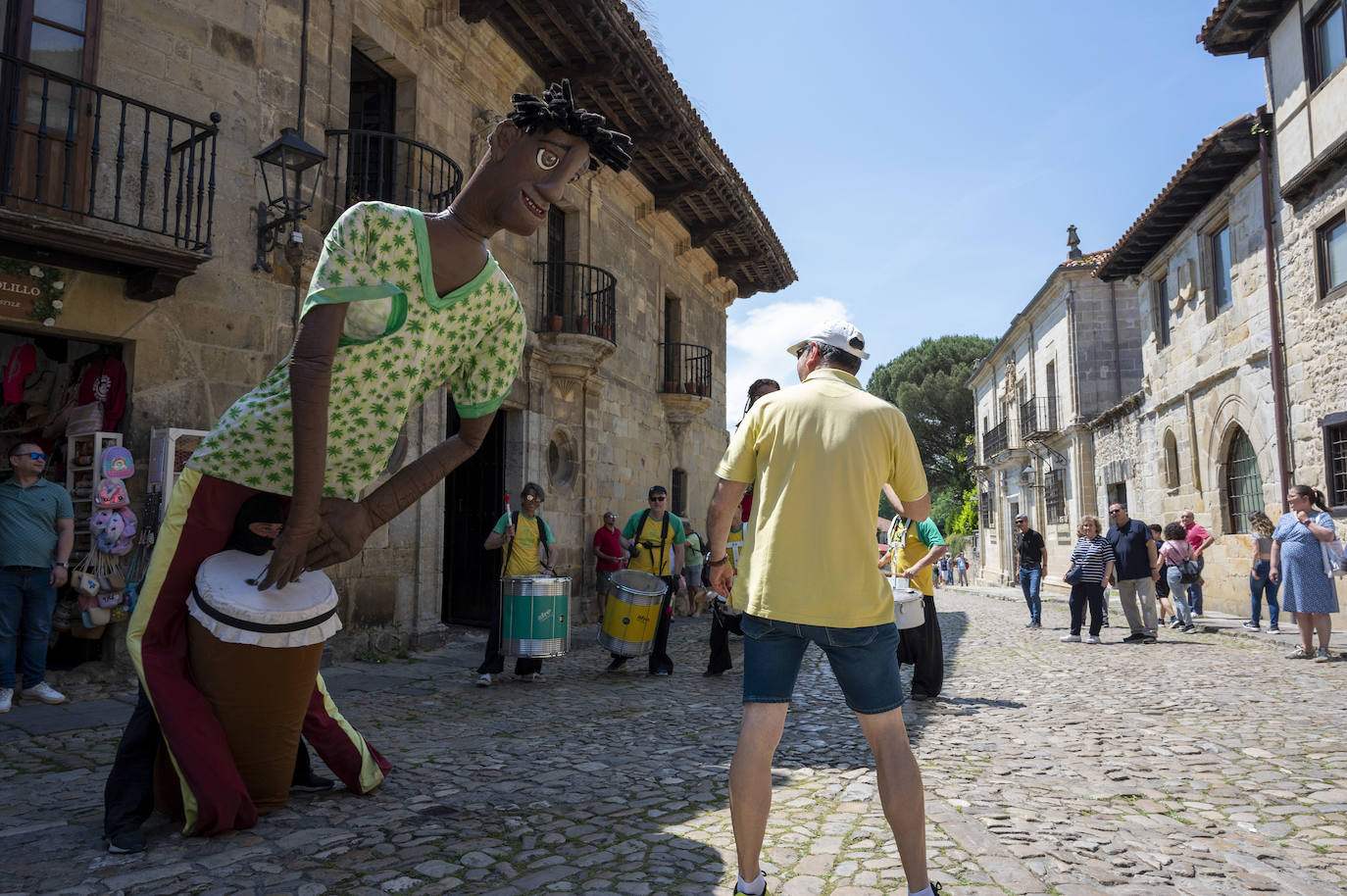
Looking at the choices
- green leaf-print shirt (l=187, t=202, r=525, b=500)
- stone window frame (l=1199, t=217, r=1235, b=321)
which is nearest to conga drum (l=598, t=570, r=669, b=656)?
green leaf-print shirt (l=187, t=202, r=525, b=500)

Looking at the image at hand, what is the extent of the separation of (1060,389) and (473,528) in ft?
70.3

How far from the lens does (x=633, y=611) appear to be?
7.52m

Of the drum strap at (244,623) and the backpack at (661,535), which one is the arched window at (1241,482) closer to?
the backpack at (661,535)

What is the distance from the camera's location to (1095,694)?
6805 millimetres

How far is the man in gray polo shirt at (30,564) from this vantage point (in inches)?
221

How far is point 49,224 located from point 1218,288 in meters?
17.7

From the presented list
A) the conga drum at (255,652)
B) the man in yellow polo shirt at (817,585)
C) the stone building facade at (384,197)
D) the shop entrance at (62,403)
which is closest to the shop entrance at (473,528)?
the stone building facade at (384,197)

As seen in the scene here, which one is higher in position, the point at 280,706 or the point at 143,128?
the point at 143,128

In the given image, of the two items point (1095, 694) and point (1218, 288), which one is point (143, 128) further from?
point (1218, 288)

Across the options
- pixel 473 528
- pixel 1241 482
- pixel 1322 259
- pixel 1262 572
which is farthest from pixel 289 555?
pixel 1241 482

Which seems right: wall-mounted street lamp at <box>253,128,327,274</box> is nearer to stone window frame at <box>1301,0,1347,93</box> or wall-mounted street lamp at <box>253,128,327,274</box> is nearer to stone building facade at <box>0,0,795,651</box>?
stone building facade at <box>0,0,795,651</box>

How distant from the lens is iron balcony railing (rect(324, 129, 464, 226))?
8.28 m

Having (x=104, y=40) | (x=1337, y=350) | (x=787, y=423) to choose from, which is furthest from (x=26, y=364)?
(x=1337, y=350)

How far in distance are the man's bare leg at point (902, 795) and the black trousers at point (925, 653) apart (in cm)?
393
